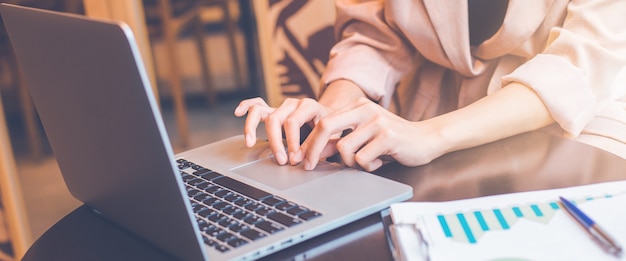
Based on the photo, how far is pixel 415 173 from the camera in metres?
0.73

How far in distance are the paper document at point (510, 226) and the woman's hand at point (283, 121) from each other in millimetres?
182

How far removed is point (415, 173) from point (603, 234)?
25 centimetres

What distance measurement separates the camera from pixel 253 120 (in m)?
0.82

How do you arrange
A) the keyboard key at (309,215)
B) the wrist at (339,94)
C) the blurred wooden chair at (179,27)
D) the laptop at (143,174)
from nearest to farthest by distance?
the laptop at (143,174)
the keyboard key at (309,215)
the wrist at (339,94)
the blurred wooden chair at (179,27)

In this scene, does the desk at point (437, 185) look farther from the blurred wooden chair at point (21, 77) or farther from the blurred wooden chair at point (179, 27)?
the blurred wooden chair at point (179, 27)

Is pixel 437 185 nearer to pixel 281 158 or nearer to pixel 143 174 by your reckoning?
pixel 281 158

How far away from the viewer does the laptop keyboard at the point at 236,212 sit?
0.57 metres

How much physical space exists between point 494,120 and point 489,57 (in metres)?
0.24

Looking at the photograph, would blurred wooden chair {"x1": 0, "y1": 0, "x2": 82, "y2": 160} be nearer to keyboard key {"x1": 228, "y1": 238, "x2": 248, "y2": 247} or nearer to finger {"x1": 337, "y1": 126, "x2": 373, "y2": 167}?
finger {"x1": 337, "y1": 126, "x2": 373, "y2": 167}

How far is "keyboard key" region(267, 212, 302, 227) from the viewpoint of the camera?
0.58 m

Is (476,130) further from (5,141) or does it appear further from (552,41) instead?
(5,141)

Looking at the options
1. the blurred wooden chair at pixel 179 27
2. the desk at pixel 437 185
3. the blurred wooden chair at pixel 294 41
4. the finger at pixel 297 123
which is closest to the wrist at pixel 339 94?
the finger at pixel 297 123

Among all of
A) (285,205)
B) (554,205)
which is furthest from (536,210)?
(285,205)

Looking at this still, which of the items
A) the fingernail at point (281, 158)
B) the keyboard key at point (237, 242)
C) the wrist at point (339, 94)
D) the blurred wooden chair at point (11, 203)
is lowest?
the blurred wooden chair at point (11, 203)
